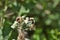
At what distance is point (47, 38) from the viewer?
93.2 inches

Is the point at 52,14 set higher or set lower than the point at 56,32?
higher

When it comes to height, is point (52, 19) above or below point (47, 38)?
above

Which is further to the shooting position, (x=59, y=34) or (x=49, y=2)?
(x=49, y=2)

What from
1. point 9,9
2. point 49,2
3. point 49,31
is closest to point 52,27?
point 49,31

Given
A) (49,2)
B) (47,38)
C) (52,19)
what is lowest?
(47,38)

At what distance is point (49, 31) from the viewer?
239 centimetres

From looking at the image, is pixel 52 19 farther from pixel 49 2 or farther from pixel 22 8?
pixel 22 8

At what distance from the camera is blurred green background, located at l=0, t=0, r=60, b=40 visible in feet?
7.35

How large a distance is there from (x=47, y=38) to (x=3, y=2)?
0.60m

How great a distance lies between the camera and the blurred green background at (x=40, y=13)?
88.2 inches

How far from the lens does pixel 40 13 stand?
248 cm

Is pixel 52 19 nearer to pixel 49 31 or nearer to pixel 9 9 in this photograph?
pixel 49 31

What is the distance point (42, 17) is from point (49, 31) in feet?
0.57

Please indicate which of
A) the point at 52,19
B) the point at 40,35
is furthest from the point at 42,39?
the point at 52,19
